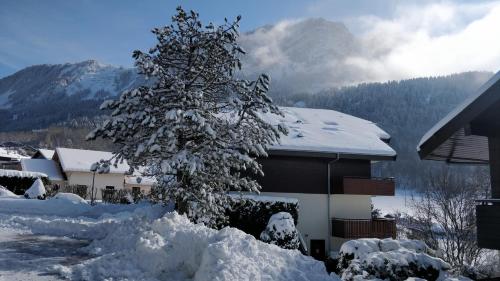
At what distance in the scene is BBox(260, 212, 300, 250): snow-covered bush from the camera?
55.8ft

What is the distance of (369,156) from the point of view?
23.8m

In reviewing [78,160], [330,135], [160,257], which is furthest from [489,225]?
[78,160]

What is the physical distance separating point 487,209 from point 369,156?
1602 centimetres

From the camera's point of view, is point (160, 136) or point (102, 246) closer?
point (102, 246)

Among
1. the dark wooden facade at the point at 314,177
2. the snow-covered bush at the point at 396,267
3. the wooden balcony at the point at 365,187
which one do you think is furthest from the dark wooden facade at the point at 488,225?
the wooden balcony at the point at 365,187

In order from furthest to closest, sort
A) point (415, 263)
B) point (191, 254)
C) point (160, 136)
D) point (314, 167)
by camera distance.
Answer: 1. point (314, 167)
2. point (160, 136)
3. point (415, 263)
4. point (191, 254)

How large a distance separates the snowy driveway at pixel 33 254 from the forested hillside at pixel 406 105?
70827 mm

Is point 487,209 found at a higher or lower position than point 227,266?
→ higher

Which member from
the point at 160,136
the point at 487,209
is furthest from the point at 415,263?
the point at 160,136

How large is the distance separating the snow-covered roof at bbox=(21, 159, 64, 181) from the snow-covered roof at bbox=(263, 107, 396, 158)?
2809cm

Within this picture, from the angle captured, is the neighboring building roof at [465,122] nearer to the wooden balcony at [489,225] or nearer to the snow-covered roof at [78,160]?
the wooden balcony at [489,225]

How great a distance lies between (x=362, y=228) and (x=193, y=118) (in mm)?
14007

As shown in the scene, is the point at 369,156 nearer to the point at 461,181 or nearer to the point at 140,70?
the point at 461,181

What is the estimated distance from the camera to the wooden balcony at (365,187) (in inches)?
926
